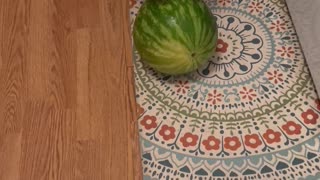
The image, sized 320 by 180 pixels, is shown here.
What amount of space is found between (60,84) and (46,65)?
7 centimetres

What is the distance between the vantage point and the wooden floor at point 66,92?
3.16 feet

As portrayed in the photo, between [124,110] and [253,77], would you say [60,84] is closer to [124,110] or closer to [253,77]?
[124,110]

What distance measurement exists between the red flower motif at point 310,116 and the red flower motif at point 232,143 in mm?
151

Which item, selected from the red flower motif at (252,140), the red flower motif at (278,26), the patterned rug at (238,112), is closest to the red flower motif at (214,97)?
the patterned rug at (238,112)

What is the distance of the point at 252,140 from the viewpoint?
95 centimetres

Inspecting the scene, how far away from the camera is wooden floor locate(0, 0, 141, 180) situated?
3.16 feet

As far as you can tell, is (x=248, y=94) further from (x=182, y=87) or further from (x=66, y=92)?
(x=66, y=92)

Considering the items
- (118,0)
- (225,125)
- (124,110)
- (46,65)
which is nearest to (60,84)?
(46,65)

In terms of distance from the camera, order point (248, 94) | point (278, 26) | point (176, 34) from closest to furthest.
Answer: point (176, 34)
point (248, 94)
point (278, 26)

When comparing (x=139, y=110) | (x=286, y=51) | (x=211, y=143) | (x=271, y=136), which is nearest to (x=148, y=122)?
(x=139, y=110)

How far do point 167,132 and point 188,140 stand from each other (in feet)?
0.16

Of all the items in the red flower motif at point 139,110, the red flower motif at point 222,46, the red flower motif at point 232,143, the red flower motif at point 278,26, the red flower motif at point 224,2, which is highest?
the red flower motif at point 224,2

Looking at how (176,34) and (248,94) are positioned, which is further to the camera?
(248,94)

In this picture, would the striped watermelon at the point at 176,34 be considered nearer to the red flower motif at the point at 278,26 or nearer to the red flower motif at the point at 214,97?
the red flower motif at the point at 214,97
